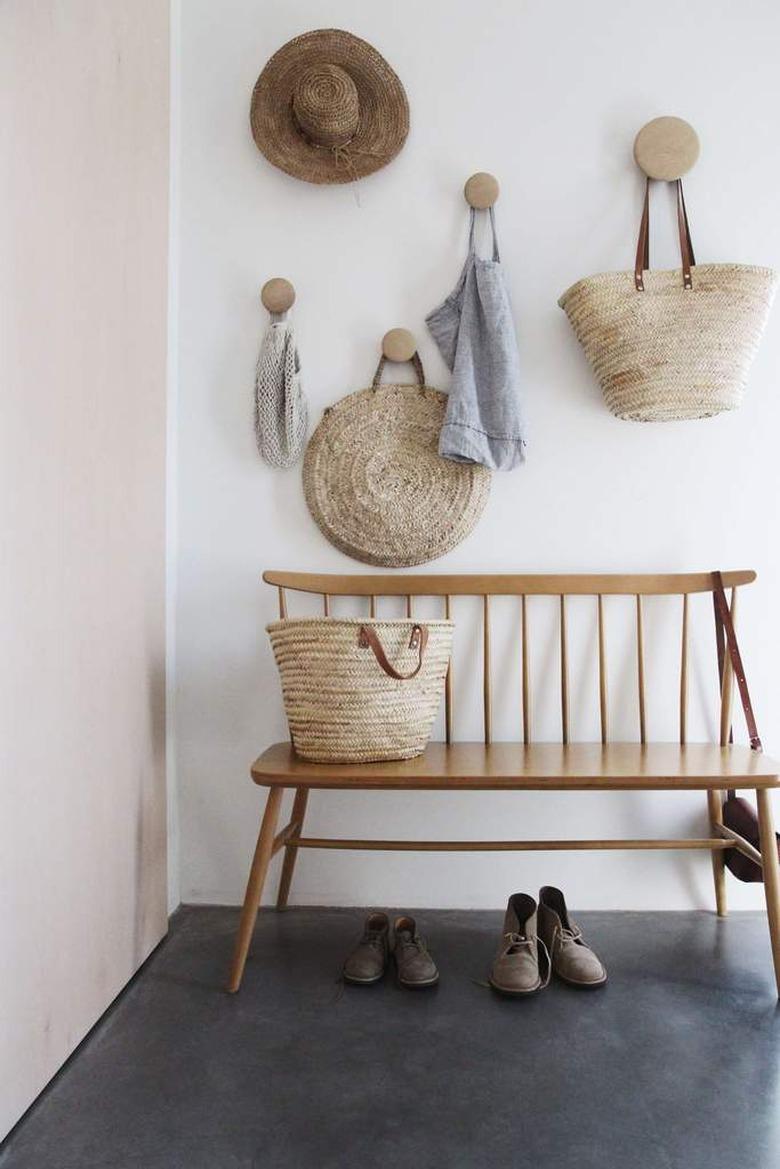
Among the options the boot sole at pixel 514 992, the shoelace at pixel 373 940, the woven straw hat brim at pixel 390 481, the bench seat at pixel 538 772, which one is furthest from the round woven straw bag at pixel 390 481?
the boot sole at pixel 514 992

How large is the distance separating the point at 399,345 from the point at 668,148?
0.75 m

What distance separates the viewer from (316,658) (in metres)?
1.82

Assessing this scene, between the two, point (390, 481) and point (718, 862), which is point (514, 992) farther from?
point (390, 481)

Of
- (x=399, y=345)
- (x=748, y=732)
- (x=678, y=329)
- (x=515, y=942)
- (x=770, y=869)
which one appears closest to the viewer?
(x=770, y=869)

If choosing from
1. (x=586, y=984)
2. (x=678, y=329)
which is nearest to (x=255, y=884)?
(x=586, y=984)

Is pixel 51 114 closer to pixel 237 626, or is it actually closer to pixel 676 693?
pixel 237 626

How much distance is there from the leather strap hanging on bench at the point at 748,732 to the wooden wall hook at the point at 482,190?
1.00 metres

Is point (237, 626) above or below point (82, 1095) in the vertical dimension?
above

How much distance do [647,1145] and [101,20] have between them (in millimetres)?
1977

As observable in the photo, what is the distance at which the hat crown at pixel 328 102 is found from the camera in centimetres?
210

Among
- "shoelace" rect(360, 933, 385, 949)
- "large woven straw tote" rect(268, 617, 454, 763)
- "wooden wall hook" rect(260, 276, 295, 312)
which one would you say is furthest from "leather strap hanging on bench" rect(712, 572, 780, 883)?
"wooden wall hook" rect(260, 276, 295, 312)

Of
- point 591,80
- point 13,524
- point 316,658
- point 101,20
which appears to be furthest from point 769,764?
point 101,20

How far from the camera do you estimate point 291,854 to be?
2.18 meters

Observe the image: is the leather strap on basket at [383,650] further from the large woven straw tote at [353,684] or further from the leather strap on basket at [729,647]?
the leather strap on basket at [729,647]
